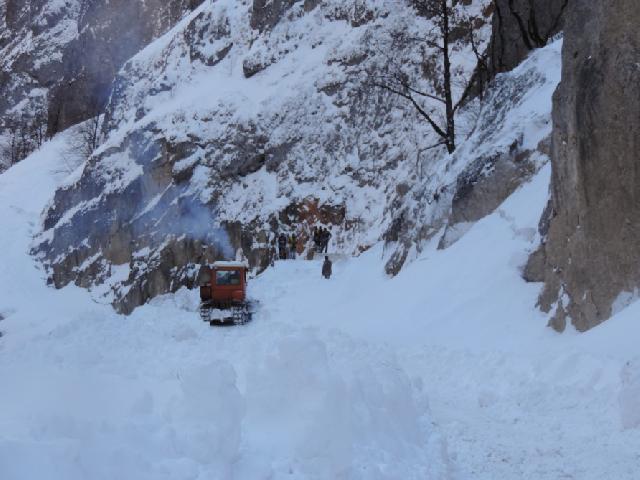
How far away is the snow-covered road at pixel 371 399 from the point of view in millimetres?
4516

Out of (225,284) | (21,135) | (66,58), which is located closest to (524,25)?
(225,284)

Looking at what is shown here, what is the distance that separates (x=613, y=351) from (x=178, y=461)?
4557mm

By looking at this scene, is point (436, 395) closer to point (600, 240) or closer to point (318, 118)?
point (600, 240)

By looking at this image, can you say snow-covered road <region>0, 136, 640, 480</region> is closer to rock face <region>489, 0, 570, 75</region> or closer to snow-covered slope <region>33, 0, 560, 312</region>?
rock face <region>489, 0, 570, 75</region>

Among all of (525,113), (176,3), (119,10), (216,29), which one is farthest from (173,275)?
(119,10)

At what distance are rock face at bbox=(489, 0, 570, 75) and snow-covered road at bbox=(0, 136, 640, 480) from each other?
7564 millimetres

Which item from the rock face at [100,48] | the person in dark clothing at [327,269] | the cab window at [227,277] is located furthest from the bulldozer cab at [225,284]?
the rock face at [100,48]

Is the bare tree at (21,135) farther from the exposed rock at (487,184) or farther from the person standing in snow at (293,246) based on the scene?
the exposed rock at (487,184)

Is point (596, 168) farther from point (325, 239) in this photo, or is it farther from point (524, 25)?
point (325, 239)

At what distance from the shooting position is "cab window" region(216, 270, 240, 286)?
63.8 ft

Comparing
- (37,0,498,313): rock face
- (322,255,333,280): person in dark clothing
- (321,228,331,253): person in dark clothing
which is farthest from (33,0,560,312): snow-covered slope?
(322,255,333,280): person in dark clothing

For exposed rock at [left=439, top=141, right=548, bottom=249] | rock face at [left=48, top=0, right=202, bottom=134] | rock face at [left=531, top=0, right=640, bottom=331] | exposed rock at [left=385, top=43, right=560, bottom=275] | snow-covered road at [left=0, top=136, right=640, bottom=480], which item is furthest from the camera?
rock face at [left=48, top=0, right=202, bottom=134]

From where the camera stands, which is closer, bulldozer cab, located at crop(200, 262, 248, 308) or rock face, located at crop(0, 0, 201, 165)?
bulldozer cab, located at crop(200, 262, 248, 308)

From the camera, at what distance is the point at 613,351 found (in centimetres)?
671
